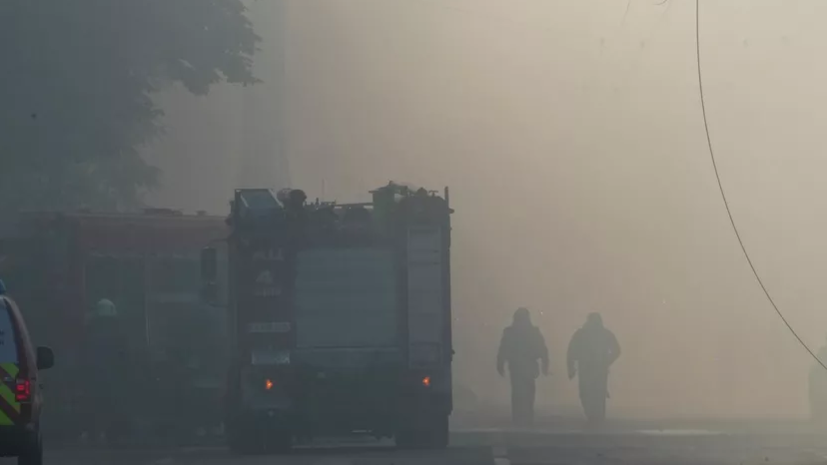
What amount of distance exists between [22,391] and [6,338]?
1.57ft

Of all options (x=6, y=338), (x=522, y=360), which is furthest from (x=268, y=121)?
(x=6, y=338)

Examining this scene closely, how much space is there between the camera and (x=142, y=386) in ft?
86.5

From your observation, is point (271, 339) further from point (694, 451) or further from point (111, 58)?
point (111, 58)

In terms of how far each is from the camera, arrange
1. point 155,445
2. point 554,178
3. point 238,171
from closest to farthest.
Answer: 1. point 155,445
2. point 554,178
3. point 238,171

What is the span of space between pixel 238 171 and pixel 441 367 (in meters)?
41.9

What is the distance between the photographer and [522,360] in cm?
3030

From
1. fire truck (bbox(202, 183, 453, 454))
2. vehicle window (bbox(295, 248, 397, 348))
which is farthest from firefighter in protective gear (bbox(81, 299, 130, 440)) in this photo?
vehicle window (bbox(295, 248, 397, 348))

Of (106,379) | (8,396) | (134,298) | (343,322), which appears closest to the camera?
(8,396)

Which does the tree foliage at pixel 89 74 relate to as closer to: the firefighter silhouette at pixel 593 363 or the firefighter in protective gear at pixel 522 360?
the firefighter in protective gear at pixel 522 360

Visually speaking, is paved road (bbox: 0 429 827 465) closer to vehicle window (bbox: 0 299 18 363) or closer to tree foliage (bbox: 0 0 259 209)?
vehicle window (bbox: 0 299 18 363)

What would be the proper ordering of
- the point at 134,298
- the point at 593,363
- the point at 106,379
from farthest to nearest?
1. the point at 593,363
2. the point at 134,298
3. the point at 106,379

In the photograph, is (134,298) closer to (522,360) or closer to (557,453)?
(522,360)

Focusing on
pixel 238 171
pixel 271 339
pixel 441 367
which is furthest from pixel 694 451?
pixel 238 171

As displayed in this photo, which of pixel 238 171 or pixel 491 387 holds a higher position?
pixel 238 171
